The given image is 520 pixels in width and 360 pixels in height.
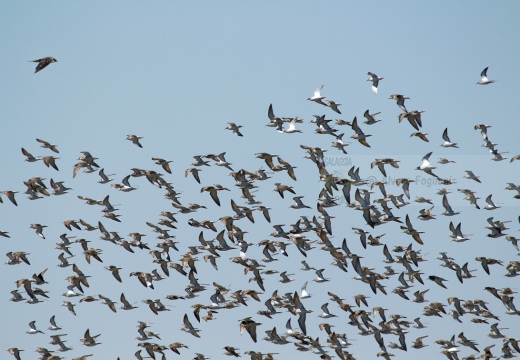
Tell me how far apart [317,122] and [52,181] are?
14.9m

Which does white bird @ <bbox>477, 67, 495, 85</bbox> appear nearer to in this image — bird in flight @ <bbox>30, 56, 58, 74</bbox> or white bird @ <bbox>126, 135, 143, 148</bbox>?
white bird @ <bbox>126, 135, 143, 148</bbox>

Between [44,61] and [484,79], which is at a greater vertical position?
[484,79]

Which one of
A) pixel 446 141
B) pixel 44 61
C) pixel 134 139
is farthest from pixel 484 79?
pixel 44 61

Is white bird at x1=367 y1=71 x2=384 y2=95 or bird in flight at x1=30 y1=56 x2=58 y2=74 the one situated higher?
white bird at x1=367 y1=71 x2=384 y2=95

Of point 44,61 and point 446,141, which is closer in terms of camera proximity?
point 44,61

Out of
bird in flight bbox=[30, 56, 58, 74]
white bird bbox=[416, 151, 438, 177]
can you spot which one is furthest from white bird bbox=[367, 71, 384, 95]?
bird in flight bbox=[30, 56, 58, 74]

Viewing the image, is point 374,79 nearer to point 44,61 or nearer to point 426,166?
point 426,166

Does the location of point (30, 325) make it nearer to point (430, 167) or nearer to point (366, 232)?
point (366, 232)

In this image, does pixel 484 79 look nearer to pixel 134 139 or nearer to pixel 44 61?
pixel 134 139

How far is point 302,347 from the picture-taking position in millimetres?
58406

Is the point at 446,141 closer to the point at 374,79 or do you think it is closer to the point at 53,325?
Result: the point at 374,79

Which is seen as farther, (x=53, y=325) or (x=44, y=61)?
(x=53, y=325)

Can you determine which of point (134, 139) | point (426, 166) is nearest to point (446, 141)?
point (426, 166)

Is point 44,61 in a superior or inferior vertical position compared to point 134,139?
inferior
